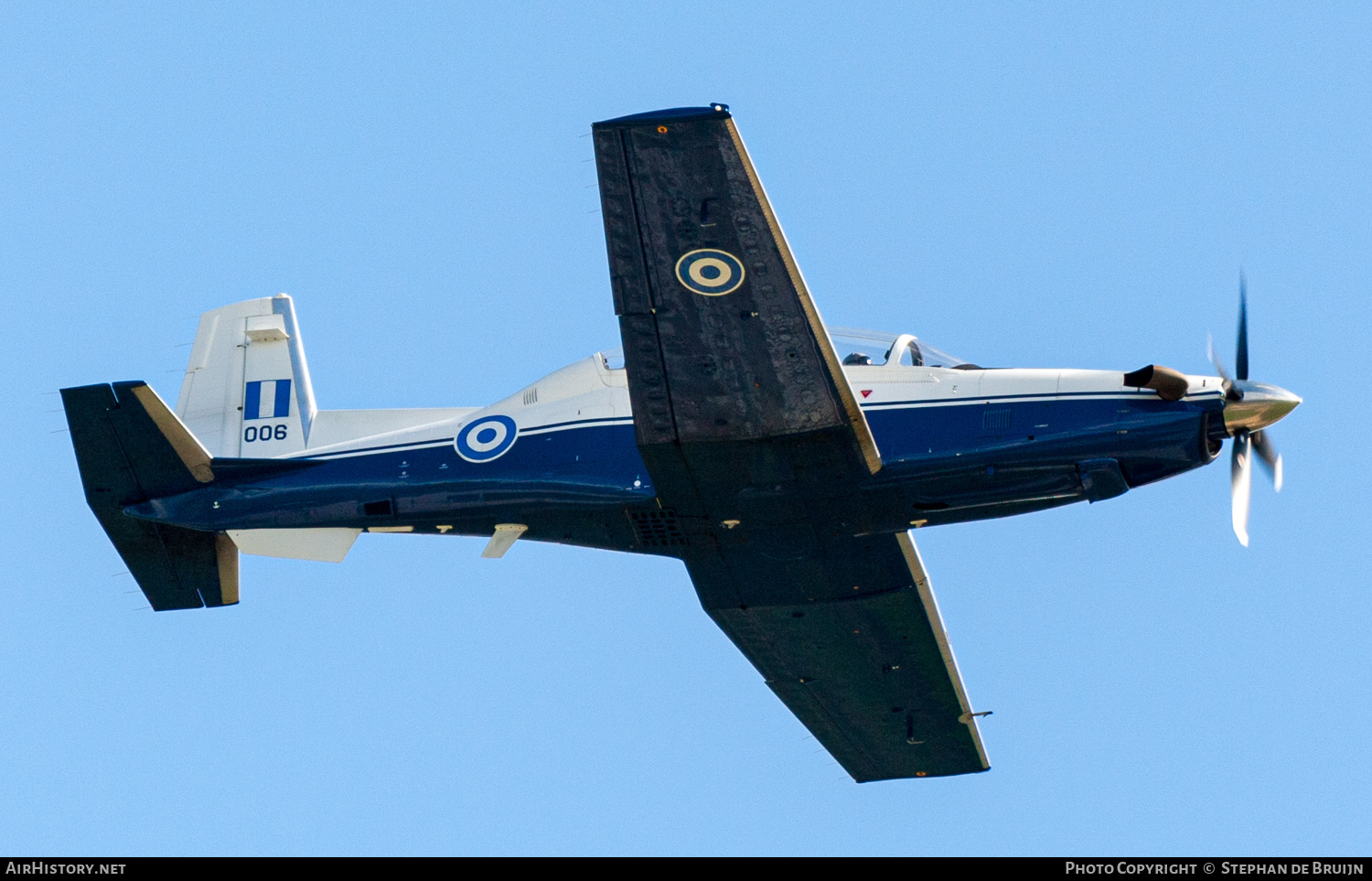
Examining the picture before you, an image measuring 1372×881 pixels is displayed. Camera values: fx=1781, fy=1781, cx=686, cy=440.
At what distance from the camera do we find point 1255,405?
719 inches

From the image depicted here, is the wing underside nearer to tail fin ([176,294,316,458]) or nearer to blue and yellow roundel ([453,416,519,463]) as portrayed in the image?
blue and yellow roundel ([453,416,519,463])

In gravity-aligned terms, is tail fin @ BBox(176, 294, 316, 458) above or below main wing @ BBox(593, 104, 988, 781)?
above

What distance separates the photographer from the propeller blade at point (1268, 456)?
63.9 feet

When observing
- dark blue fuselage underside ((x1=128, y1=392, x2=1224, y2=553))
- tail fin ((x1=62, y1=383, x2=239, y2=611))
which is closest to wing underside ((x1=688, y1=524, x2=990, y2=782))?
dark blue fuselage underside ((x1=128, y1=392, x2=1224, y2=553))

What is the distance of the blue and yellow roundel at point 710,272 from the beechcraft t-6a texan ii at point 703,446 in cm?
2

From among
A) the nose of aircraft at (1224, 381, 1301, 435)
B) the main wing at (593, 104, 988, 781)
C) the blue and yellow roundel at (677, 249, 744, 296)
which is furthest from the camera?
the nose of aircraft at (1224, 381, 1301, 435)

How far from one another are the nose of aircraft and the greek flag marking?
11.3 metres

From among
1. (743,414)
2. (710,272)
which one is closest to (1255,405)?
(743,414)

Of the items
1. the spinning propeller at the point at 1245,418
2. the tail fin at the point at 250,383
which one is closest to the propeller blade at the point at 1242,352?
the spinning propeller at the point at 1245,418

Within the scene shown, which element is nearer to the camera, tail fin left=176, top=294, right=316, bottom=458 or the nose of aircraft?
the nose of aircraft

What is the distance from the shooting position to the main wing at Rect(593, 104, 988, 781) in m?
16.8

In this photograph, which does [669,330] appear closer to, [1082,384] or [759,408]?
[759,408]

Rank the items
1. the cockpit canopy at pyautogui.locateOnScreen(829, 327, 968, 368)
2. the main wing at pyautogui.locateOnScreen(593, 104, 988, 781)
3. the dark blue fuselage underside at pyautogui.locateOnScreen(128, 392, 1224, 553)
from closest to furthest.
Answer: the main wing at pyautogui.locateOnScreen(593, 104, 988, 781), the dark blue fuselage underside at pyautogui.locateOnScreen(128, 392, 1224, 553), the cockpit canopy at pyautogui.locateOnScreen(829, 327, 968, 368)

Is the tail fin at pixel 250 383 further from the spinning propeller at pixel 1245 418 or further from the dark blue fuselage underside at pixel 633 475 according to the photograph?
the spinning propeller at pixel 1245 418
